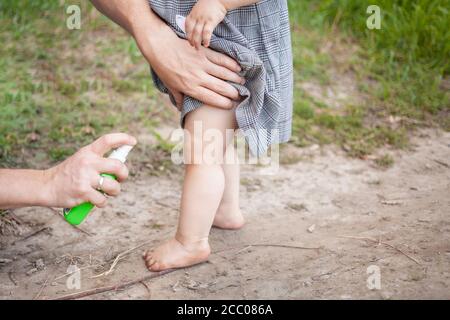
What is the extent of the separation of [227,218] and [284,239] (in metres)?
0.25

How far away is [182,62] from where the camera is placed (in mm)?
2068

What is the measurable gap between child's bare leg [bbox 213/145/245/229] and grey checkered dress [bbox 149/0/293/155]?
1.06 ft

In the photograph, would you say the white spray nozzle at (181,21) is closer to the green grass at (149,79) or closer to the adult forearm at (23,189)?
the adult forearm at (23,189)

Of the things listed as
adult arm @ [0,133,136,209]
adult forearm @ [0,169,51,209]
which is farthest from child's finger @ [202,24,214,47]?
adult forearm @ [0,169,51,209]

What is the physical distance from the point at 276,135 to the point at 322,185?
2.80 ft

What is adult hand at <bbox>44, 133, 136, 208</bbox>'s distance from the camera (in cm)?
174

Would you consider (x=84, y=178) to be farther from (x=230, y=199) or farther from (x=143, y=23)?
(x=230, y=199)

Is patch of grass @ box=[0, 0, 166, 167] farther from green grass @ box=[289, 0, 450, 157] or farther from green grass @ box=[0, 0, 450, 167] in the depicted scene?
green grass @ box=[289, 0, 450, 157]

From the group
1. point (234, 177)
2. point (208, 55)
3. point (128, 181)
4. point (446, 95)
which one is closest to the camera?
point (208, 55)

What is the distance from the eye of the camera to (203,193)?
2.08 meters
